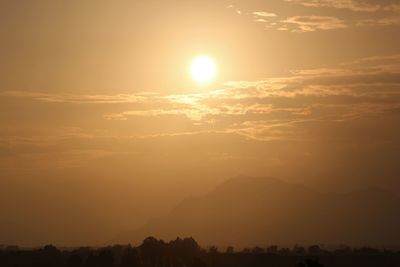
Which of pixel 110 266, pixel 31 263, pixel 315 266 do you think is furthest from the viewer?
pixel 31 263

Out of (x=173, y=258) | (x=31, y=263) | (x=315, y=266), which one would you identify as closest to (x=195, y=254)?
(x=173, y=258)

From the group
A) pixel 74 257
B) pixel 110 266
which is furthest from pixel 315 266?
pixel 74 257

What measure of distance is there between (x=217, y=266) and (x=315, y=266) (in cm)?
11361

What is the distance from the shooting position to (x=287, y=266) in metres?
199

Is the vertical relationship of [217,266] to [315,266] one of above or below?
above

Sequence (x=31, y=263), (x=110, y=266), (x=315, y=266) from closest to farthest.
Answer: (x=315, y=266) < (x=110, y=266) < (x=31, y=263)

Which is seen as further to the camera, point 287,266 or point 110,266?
point 287,266

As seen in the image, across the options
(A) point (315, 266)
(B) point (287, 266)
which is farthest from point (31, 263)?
(A) point (315, 266)

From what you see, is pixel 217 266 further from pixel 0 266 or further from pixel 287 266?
pixel 0 266

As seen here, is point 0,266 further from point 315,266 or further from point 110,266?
point 315,266

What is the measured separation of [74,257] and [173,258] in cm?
2747

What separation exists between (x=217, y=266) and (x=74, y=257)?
124 ft

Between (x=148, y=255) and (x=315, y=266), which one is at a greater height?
(x=148, y=255)

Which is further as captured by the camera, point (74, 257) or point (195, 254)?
point (195, 254)
